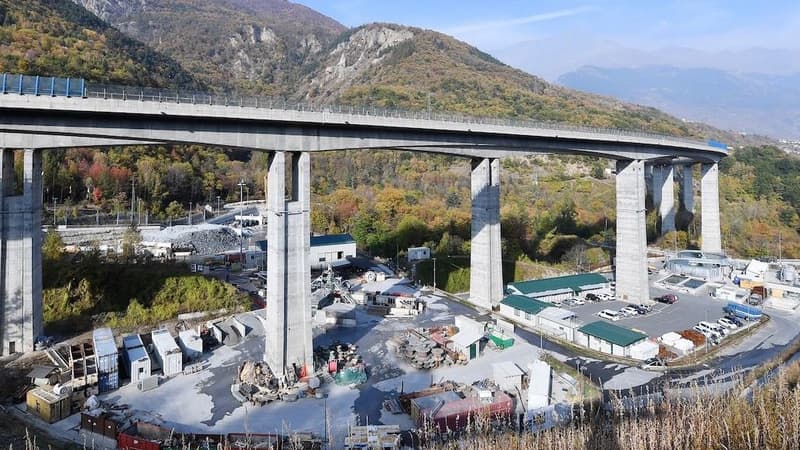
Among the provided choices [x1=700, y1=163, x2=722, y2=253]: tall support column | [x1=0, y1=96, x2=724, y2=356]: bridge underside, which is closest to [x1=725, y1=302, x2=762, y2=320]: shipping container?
[x1=700, y1=163, x2=722, y2=253]: tall support column

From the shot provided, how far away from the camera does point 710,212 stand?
4547 cm

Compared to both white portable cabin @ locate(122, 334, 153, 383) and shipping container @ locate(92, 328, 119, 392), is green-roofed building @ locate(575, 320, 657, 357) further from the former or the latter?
shipping container @ locate(92, 328, 119, 392)

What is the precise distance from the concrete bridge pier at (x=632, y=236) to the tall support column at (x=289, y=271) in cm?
2306

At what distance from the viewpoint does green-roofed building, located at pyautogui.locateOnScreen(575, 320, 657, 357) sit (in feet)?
75.4

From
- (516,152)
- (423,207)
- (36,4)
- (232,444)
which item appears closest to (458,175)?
(423,207)

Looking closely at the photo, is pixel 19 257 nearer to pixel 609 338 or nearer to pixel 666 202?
pixel 609 338

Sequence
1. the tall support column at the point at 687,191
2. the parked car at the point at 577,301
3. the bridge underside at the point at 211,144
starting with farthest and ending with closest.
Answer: the tall support column at the point at 687,191 < the parked car at the point at 577,301 < the bridge underside at the point at 211,144

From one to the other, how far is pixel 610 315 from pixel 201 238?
36.8 m

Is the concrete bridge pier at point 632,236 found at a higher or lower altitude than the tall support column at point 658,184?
lower

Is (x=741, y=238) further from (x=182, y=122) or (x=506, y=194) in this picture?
(x=182, y=122)

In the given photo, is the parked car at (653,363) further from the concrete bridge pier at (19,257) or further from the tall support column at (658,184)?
the tall support column at (658,184)

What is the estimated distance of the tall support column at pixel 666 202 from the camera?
1996 inches

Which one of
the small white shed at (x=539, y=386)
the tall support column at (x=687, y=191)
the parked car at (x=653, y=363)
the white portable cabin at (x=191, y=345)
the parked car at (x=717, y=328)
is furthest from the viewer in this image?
the tall support column at (x=687, y=191)

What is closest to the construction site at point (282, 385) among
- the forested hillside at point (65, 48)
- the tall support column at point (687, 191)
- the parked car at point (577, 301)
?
the parked car at point (577, 301)
